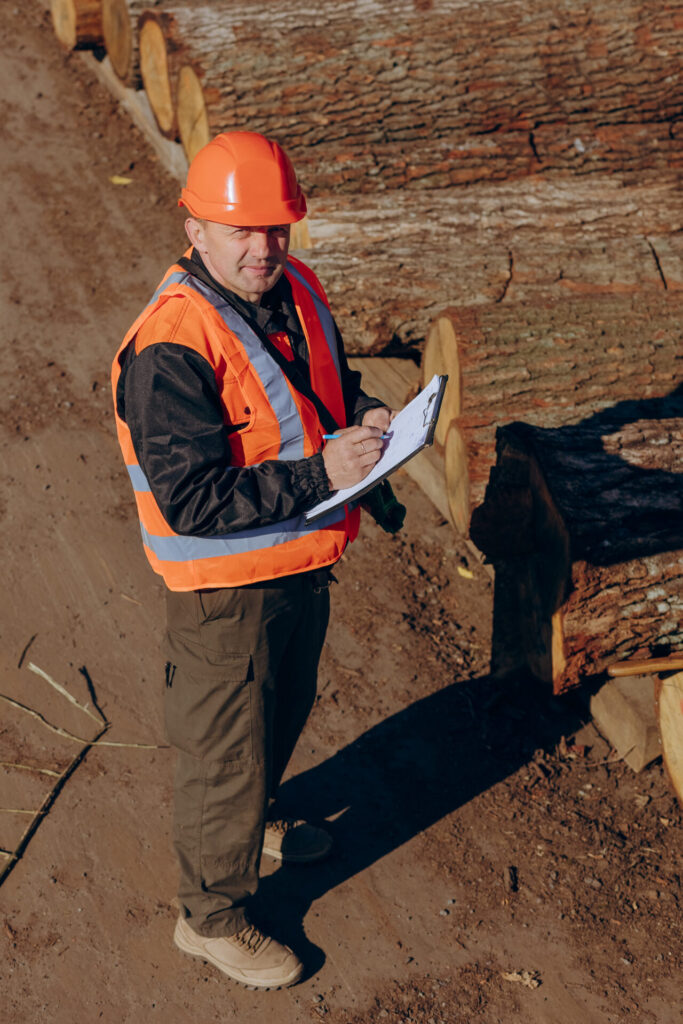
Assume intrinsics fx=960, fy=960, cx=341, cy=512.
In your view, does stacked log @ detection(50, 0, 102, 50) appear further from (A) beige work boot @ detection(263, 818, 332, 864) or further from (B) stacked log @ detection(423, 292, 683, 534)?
(A) beige work boot @ detection(263, 818, 332, 864)

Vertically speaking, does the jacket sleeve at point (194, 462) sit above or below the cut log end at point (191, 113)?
above

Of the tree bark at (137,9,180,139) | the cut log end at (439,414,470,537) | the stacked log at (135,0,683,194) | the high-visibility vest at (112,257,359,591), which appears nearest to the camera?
the high-visibility vest at (112,257,359,591)

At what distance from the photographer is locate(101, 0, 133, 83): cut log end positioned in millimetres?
7988

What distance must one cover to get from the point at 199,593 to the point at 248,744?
539 millimetres

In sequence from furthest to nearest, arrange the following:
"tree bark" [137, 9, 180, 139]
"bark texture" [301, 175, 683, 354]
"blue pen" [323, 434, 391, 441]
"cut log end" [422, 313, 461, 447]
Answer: "tree bark" [137, 9, 180, 139], "bark texture" [301, 175, 683, 354], "cut log end" [422, 313, 461, 447], "blue pen" [323, 434, 391, 441]

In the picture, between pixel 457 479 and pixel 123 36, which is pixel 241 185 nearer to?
pixel 457 479

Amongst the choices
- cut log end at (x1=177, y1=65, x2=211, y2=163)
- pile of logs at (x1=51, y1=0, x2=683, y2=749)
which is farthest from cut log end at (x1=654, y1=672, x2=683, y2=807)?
cut log end at (x1=177, y1=65, x2=211, y2=163)

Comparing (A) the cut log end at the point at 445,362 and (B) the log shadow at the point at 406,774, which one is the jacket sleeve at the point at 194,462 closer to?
(B) the log shadow at the point at 406,774

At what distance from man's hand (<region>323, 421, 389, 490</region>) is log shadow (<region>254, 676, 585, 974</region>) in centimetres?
183

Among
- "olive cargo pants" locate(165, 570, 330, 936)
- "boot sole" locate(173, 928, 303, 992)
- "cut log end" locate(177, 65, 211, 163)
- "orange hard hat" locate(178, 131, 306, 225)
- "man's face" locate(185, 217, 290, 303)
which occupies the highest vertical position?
"orange hard hat" locate(178, 131, 306, 225)

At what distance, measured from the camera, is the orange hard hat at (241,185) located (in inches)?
107

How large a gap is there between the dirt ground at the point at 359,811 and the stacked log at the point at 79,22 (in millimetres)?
4817

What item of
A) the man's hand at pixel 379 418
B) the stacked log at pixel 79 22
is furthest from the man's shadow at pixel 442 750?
the stacked log at pixel 79 22

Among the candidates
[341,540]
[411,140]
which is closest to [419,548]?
[341,540]
